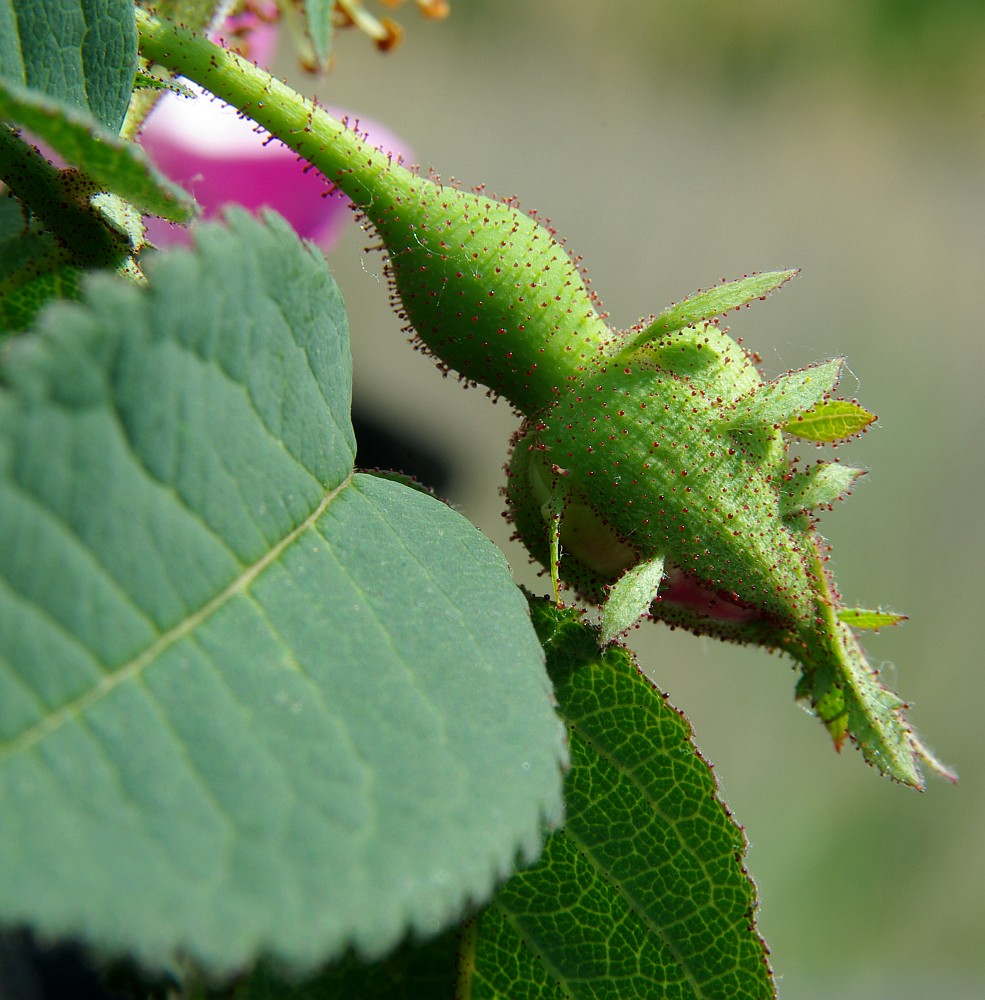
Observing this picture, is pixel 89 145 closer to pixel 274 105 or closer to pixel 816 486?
pixel 274 105

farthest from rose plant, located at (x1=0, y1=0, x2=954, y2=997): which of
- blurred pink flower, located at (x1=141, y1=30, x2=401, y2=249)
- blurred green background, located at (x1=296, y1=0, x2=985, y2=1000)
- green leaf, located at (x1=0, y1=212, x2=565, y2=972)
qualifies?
blurred green background, located at (x1=296, y1=0, x2=985, y2=1000)

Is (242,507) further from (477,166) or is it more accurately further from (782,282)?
(477,166)

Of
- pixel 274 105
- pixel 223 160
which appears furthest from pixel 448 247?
pixel 223 160

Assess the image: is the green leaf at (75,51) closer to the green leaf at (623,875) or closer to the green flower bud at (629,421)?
the green flower bud at (629,421)

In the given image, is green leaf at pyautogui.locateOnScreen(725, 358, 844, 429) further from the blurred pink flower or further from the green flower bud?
the blurred pink flower

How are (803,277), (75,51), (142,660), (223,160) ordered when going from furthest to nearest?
(803,277) → (223,160) → (75,51) → (142,660)

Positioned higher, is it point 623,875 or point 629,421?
point 629,421

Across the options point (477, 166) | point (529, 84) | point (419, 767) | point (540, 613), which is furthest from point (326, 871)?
point (529, 84)
